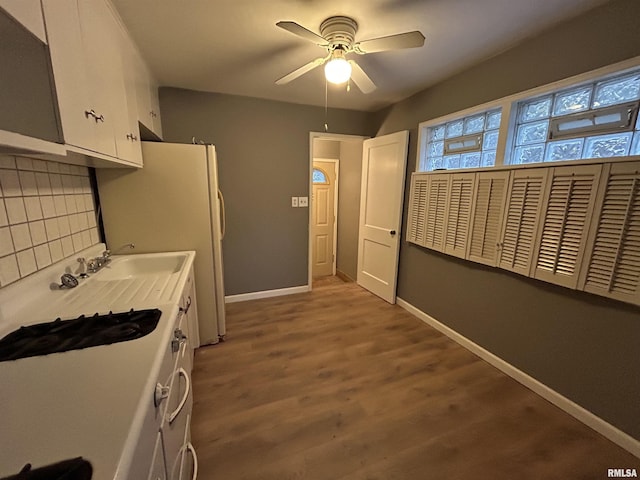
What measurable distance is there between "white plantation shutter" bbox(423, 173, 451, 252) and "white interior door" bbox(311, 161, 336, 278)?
6.52ft

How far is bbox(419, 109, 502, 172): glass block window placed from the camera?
2.19 metres

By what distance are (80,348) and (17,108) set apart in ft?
2.64

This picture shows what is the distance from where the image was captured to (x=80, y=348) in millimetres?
863

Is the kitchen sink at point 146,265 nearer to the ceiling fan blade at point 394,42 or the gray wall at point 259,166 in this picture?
the gray wall at point 259,166

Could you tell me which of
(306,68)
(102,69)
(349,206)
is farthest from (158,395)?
(349,206)

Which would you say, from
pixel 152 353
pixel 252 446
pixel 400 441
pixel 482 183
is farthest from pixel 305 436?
pixel 482 183

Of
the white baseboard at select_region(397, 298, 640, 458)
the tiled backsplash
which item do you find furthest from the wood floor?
the tiled backsplash

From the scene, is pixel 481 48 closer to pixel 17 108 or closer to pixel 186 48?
pixel 186 48

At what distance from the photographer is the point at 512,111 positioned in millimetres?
1956

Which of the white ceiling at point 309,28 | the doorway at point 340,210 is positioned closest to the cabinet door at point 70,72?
the white ceiling at point 309,28

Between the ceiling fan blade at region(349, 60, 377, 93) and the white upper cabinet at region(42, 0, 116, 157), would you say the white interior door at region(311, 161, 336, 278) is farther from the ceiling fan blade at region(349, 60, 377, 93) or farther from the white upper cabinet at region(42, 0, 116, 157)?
the white upper cabinet at region(42, 0, 116, 157)

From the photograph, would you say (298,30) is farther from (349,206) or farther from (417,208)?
(349,206)

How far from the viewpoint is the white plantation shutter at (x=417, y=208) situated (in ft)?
9.02

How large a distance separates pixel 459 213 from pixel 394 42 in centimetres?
149
